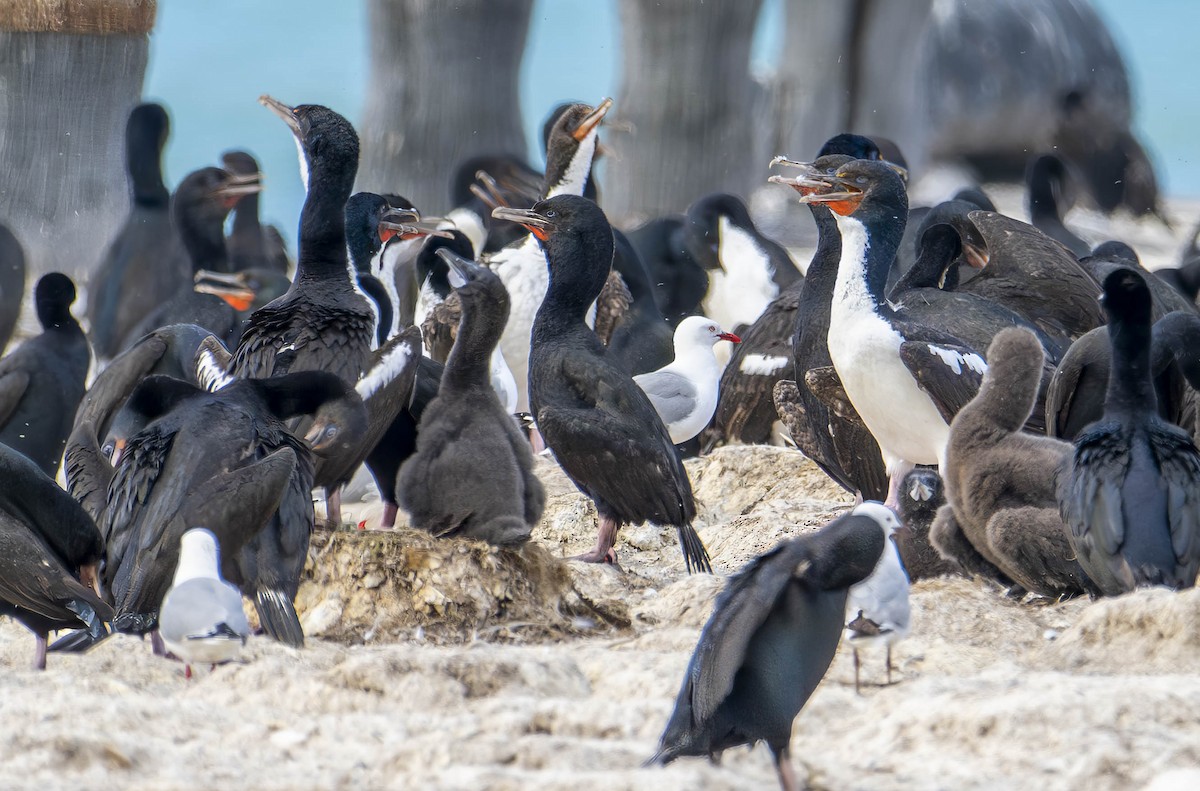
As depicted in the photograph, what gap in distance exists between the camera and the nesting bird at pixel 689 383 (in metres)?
10.0

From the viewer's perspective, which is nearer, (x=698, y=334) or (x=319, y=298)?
(x=319, y=298)

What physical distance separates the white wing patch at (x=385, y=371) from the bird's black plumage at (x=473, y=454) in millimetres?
202

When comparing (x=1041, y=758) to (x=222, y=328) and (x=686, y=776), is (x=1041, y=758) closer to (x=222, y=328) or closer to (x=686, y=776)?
(x=686, y=776)

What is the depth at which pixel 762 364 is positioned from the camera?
34.1ft

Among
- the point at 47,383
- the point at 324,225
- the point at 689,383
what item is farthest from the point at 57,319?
the point at 689,383

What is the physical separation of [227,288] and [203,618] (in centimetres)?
610

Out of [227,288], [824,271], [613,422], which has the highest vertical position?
[824,271]

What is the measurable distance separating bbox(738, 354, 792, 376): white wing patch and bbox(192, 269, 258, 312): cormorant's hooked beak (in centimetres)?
298

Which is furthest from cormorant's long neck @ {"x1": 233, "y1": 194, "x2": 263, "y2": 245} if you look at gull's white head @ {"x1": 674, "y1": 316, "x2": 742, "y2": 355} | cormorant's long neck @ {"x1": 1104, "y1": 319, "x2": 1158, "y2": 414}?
cormorant's long neck @ {"x1": 1104, "y1": 319, "x2": 1158, "y2": 414}

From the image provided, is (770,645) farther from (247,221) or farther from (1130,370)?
(247,221)

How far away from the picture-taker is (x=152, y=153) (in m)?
14.3

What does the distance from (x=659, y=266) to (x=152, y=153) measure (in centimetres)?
391

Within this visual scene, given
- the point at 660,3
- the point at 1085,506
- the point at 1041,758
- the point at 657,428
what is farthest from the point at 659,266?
the point at 1041,758

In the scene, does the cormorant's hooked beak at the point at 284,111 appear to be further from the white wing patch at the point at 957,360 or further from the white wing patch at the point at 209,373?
the white wing patch at the point at 957,360
